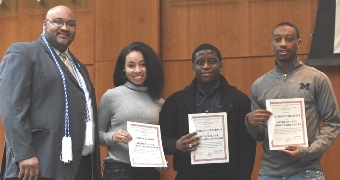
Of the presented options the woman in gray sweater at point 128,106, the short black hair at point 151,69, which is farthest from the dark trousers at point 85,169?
the short black hair at point 151,69

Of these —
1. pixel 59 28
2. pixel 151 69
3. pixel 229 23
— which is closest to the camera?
pixel 59 28

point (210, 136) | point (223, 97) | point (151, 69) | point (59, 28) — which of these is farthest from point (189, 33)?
point (59, 28)

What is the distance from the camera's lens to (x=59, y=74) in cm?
337

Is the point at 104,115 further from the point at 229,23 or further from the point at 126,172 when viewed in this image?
the point at 229,23

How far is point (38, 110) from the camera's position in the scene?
3271 mm

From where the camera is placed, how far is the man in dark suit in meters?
3.14

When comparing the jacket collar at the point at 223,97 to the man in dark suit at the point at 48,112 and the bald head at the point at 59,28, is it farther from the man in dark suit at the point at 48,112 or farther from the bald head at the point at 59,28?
the bald head at the point at 59,28

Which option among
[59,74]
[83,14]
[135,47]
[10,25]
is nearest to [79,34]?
[83,14]

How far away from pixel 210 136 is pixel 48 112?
107cm

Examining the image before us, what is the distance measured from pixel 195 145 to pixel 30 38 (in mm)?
2955

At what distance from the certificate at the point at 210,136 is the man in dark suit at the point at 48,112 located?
66 cm

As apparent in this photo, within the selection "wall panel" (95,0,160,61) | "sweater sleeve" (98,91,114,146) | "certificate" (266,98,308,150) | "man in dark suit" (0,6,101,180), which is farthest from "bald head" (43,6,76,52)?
"wall panel" (95,0,160,61)

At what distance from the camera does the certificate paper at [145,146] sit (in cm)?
357

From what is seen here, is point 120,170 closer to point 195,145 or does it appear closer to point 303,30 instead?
point 195,145
